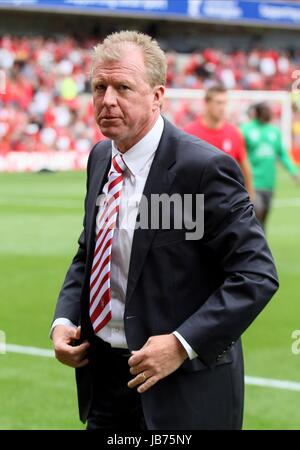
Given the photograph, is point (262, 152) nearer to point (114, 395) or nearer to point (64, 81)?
point (114, 395)

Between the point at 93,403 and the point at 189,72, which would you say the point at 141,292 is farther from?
the point at 189,72

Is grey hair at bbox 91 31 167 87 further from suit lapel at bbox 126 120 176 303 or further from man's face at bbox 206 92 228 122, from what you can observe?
man's face at bbox 206 92 228 122

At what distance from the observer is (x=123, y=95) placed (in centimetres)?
326

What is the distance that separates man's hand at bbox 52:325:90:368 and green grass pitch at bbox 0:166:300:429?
8.07 feet

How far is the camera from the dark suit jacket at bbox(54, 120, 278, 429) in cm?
316

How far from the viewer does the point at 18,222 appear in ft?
56.3

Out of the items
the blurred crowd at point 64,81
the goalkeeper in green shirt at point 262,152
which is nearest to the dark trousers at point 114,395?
the goalkeeper in green shirt at point 262,152

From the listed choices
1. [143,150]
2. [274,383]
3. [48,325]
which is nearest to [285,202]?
[48,325]

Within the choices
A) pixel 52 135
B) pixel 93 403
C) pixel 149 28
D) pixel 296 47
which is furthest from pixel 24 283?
pixel 296 47

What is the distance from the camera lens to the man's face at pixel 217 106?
34.2ft

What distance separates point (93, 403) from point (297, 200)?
18977 millimetres

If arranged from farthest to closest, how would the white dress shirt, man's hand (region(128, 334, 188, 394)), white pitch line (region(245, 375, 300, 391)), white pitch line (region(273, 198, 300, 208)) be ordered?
white pitch line (region(273, 198, 300, 208)) < white pitch line (region(245, 375, 300, 391)) < the white dress shirt < man's hand (region(128, 334, 188, 394))

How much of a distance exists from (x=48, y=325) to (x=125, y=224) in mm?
5542

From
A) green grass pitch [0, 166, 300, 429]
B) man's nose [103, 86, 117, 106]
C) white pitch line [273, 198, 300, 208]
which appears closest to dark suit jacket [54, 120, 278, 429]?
man's nose [103, 86, 117, 106]
